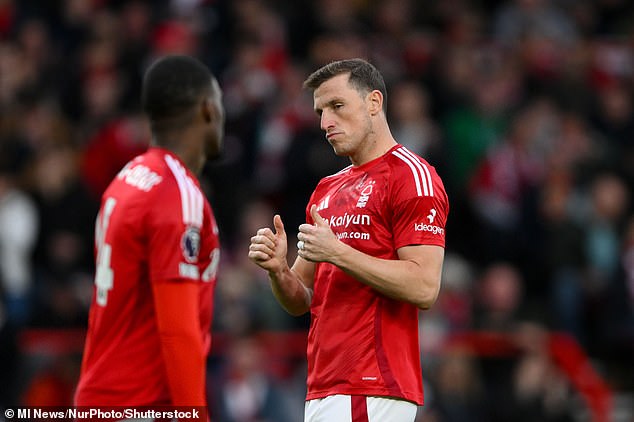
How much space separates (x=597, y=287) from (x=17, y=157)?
6546mm

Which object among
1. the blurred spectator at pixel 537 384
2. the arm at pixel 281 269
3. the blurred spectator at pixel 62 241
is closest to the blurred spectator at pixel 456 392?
the blurred spectator at pixel 537 384

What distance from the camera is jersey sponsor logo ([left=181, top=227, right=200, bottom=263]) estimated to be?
5168mm

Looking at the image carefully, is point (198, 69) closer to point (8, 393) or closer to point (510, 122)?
point (8, 393)

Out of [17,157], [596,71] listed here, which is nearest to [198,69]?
[17,157]

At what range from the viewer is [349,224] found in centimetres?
533

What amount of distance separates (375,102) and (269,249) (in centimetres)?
88

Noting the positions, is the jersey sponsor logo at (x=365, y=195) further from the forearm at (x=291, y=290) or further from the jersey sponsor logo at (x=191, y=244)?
the jersey sponsor logo at (x=191, y=244)

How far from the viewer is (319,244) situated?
4.97 meters

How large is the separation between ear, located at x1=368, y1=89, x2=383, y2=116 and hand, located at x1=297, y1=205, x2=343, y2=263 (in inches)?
29.1

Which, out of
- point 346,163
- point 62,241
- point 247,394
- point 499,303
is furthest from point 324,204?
point 62,241

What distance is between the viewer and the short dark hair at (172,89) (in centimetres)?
562

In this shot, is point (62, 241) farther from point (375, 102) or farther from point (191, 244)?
point (375, 102)

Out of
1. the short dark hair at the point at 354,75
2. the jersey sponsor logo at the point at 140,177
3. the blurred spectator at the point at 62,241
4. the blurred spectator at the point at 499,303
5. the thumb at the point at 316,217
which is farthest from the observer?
the blurred spectator at the point at 499,303

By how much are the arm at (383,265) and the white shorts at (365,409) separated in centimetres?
46
